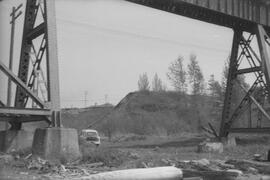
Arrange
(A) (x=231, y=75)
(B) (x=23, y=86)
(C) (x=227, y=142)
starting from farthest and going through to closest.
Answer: (C) (x=227, y=142)
(A) (x=231, y=75)
(B) (x=23, y=86)

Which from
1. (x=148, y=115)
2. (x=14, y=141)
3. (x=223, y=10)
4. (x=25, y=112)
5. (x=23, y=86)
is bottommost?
(x=14, y=141)

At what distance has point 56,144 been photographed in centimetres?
1366

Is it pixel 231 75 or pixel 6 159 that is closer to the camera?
pixel 6 159

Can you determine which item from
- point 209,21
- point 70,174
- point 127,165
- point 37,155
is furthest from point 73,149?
point 209,21

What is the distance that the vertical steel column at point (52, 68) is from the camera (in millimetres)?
14666

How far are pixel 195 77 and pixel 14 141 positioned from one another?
72.7 metres

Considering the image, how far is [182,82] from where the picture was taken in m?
88.9

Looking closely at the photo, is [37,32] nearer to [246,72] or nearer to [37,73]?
[37,73]

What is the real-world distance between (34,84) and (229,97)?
47.1ft

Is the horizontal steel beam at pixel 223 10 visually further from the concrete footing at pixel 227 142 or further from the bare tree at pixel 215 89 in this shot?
the bare tree at pixel 215 89

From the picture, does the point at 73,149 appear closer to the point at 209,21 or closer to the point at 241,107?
the point at 209,21

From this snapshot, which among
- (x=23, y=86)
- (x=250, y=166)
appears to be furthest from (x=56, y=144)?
(x=250, y=166)

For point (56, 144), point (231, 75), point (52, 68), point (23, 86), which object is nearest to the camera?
point (56, 144)

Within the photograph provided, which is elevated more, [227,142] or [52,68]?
[52,68]
